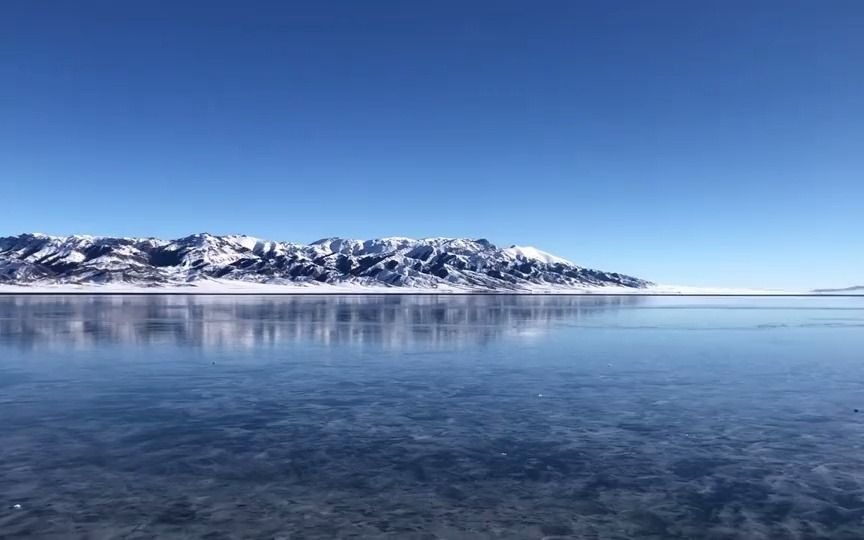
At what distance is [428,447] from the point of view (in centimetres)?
1188

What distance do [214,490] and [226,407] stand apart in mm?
6127

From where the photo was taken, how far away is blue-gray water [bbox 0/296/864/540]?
8.43 metres

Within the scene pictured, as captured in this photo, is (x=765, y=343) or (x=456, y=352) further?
(x=765, y=343)

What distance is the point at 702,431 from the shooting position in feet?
43.4

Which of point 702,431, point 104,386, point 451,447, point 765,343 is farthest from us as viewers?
point 765,343

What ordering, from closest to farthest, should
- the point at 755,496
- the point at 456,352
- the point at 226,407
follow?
the point at 755,496
the point at 226,407
the point at 456,352

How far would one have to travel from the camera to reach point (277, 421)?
13922 millimetres

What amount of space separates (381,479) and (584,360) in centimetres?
1592

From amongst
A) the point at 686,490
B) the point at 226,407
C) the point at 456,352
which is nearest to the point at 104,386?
the point at 226,407

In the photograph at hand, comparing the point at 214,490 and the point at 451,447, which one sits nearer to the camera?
the point at 214,490

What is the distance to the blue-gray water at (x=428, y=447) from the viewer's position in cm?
843

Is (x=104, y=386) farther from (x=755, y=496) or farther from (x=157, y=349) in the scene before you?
(x=755, y=496)

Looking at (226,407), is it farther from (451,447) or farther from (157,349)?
(157,349)

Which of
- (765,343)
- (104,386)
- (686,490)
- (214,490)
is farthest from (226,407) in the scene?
(765,343)
